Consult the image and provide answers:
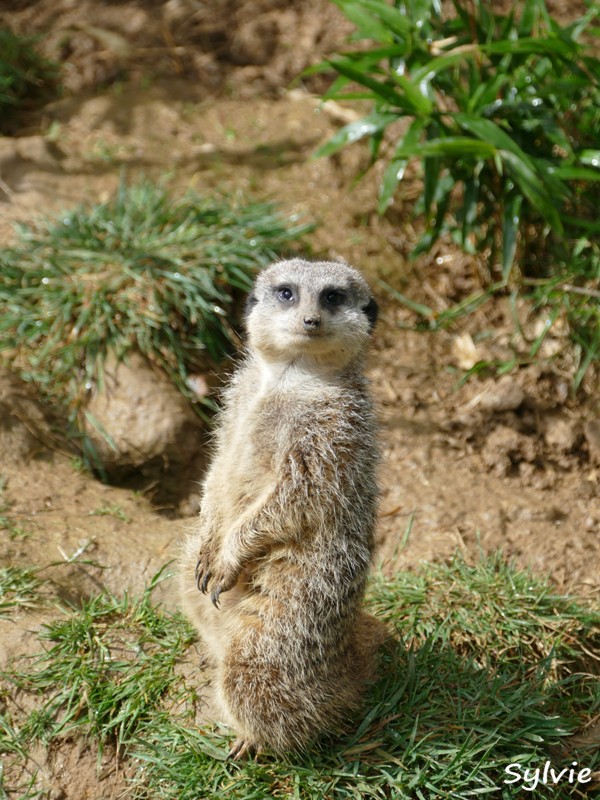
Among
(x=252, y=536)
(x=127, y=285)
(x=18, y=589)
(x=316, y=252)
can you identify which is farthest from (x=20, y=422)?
(x=316, y=252)

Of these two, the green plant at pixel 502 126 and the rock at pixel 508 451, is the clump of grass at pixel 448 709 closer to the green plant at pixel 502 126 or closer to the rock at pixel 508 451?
the rock at pixel 508 451

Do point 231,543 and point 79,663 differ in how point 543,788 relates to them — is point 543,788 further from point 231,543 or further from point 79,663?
point 79,663

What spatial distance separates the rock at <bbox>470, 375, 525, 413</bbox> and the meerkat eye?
6.56ft

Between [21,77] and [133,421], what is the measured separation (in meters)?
2.86

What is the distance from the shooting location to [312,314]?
9.75 ft

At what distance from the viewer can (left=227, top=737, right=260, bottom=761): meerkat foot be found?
9.92 feet

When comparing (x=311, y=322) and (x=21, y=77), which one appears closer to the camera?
(x=311, y=322)

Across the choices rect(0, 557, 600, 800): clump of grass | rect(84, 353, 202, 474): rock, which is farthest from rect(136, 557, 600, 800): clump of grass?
rect(84, 353, 202, 474): rock

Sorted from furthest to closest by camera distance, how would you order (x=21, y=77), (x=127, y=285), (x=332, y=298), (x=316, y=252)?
1. (x=21, y=77)
2. (x=316, y=252)
3. (x=127, y=285)
4. (x=332, y=298)

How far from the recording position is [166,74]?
6.34m

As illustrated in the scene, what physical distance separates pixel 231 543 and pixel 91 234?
254 cm

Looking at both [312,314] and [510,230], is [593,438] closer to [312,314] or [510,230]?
[510,230]

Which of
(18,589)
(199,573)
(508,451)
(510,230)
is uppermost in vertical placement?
(510,230)

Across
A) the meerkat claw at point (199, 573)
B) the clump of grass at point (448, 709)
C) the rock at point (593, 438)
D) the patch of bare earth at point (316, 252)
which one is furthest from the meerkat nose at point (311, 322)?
the rock at point (593, 438)
